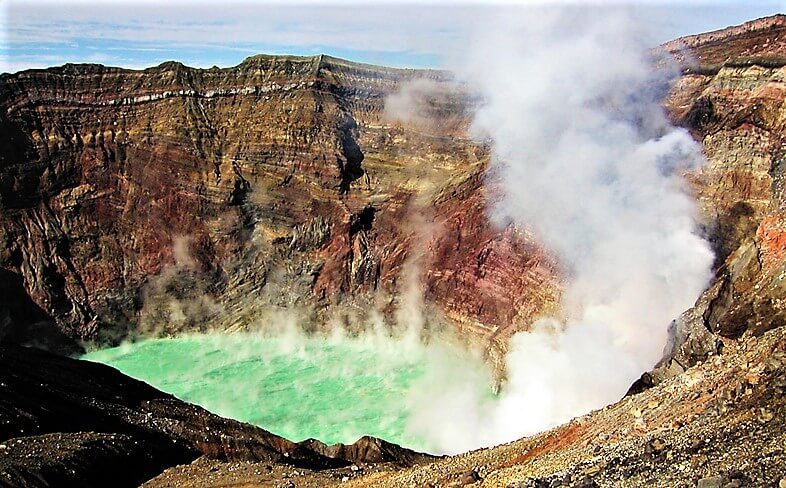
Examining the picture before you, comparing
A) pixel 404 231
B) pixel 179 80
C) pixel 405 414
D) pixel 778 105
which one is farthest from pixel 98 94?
pixel 778 105

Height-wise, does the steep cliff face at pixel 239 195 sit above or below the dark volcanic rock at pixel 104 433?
above

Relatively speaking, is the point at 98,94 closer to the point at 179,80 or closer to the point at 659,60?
the point at 179,80

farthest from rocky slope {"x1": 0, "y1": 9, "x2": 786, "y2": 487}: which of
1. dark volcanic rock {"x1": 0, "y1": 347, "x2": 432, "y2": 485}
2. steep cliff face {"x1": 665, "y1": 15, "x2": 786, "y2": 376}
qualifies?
dark volcanic rock {"x1": 0, "y1": 347, "x2": 432, "y2": 485}

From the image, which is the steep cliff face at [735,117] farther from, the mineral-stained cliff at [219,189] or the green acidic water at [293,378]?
the green acidic water at [293,378]

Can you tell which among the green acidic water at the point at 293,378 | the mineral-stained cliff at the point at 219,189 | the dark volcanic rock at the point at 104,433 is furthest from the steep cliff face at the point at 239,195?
the dark volcanic rock at the point at 104,433

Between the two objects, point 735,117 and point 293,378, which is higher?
point 735,117

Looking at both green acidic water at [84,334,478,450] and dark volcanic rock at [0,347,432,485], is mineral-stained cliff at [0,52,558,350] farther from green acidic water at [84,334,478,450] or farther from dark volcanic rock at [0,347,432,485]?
dark volcanic rock at [0,347,432,485]

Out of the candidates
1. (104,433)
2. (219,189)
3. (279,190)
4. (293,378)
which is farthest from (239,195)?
(104,433)

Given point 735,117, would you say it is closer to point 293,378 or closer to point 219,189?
point 293,378
